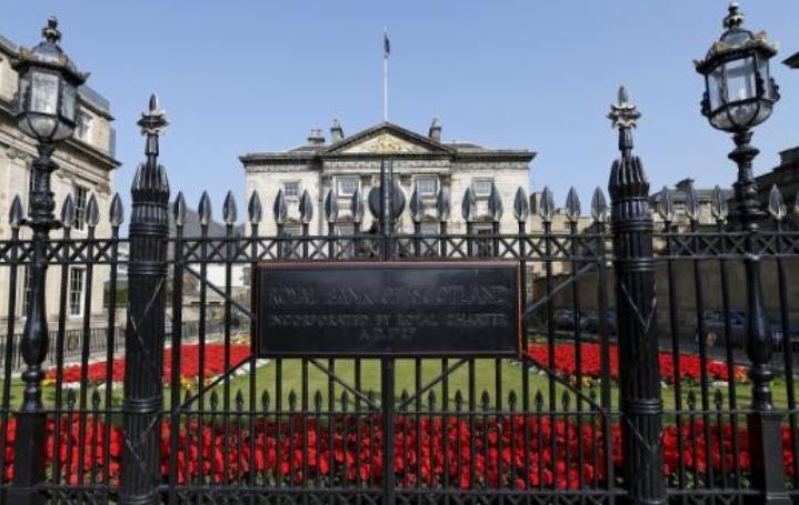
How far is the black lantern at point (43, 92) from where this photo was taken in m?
4.36

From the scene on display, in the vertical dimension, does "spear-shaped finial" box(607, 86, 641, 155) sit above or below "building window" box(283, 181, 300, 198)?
below

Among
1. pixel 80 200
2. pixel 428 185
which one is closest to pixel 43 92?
pixel 80 200

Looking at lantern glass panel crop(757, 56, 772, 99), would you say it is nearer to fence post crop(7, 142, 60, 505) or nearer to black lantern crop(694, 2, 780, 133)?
black lantern crop(694, 2, 780, 133)

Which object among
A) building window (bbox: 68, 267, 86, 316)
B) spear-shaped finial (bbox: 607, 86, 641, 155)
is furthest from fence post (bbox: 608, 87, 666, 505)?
building window (bbox: 68, 267, 86, 316)

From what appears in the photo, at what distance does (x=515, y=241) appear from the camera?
412 centimetres

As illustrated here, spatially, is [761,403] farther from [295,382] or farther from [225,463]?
[295,382]

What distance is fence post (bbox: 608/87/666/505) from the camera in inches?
150

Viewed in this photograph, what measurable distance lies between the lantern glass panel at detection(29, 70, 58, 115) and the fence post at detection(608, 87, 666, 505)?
185 inches

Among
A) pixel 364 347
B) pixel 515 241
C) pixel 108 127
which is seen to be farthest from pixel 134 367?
pixel 108 127

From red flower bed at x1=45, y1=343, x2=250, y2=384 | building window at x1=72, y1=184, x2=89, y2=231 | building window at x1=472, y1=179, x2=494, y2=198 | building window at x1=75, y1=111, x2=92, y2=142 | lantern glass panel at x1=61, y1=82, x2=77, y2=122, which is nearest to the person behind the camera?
lantern glass panel at x1=61, y1=82, x2=77, y2=122

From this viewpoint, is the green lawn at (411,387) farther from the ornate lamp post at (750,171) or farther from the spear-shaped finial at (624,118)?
the spear-shaped finial at (624,118)

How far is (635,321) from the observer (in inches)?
155

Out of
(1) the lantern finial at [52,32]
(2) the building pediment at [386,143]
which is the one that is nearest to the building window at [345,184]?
(2) the building pediment at [386,143]

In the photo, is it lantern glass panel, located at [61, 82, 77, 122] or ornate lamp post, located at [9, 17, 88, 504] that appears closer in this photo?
ornate lamp post, located at [9, 17, 88, 504]
